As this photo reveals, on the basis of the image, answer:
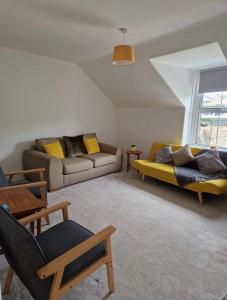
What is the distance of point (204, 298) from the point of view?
149 cm

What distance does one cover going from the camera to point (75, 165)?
11.6 feet

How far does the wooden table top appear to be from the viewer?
5.73 ft

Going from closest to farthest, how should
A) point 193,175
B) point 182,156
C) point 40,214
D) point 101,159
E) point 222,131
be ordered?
point 40,214 → point 193,175 → point 182,156 → point 222,131 → point 101,159

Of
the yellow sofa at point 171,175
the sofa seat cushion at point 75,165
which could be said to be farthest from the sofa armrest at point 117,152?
the sofa seat cushion at point 75,165

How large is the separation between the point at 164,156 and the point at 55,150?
2059mm

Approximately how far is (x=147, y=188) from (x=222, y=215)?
1222mm

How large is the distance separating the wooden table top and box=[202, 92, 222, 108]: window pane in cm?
347

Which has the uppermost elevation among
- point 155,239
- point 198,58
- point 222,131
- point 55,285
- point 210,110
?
point 198,58

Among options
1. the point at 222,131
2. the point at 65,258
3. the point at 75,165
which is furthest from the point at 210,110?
the point at 65,258

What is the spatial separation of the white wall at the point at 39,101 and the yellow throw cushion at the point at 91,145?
0.39m

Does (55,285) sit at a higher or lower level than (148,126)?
lower

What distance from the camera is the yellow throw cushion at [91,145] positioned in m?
4.33

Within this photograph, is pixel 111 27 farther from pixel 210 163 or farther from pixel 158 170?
pixel 210 163

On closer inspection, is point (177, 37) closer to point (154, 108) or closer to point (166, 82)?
point (166, 82)
